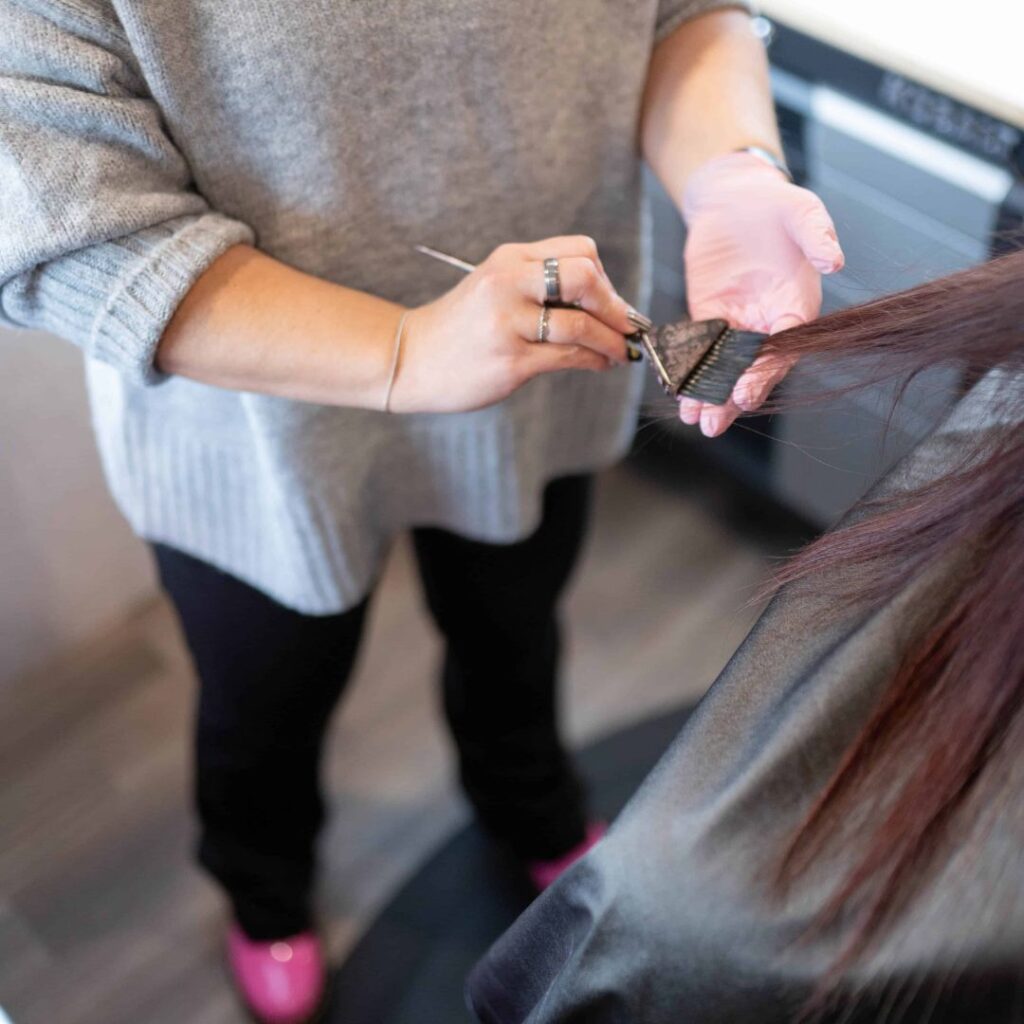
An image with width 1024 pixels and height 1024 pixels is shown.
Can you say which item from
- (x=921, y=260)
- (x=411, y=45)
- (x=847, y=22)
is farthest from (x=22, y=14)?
(x=847, y=22)

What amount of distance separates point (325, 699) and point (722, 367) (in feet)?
1.78

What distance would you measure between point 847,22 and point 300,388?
73cm

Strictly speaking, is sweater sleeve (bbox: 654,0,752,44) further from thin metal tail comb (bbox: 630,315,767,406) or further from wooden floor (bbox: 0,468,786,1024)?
wooden floor (bbox: 0,468,786,1024)

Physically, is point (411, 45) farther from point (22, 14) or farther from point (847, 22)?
point (847, 22)

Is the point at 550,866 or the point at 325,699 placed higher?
the point at 325,699

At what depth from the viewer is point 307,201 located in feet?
2.44

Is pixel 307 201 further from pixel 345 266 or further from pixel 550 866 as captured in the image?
pixel 550 866

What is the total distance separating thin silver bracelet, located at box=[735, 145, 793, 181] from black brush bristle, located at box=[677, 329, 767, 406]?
156mm

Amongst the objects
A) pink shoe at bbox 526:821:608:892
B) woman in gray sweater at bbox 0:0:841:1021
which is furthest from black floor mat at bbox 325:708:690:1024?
woman in gray sweater at bbox 0:0:841:1021

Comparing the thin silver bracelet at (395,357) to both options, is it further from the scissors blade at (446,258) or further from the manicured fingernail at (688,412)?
the manicured fingernail at (688,412)

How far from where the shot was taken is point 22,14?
614 mm

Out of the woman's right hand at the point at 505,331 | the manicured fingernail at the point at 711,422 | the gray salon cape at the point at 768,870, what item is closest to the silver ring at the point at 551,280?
the woman's right hand at the point at 505,331

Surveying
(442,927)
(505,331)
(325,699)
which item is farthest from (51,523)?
(505,331)

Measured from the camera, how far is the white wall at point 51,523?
4.36 ft
